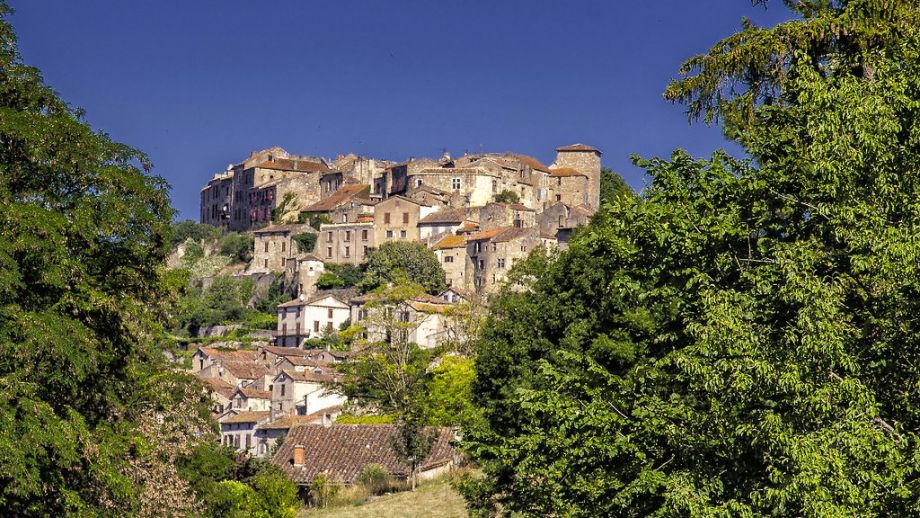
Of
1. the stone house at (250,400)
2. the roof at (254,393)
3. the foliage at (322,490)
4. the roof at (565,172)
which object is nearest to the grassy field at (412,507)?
the foliage at (322,490)

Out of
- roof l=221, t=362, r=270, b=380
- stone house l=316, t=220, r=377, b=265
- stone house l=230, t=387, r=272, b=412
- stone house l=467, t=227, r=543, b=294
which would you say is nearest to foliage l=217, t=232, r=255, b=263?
stone house l=316, t=220, r=377, b=265

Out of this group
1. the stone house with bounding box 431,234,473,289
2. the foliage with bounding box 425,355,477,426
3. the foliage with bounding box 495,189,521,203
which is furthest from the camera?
the foliage with bounding box 495,189,521,203

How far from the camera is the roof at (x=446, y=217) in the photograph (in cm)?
13312

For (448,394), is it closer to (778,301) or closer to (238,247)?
(778,301)

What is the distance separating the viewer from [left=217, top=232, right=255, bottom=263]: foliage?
152137mm

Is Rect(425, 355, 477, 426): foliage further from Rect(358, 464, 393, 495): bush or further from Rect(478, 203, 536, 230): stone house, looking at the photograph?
Rect(478, 203, 536, 230): stone house

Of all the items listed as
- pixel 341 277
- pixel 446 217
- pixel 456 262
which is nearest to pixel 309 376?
pixel 456 262

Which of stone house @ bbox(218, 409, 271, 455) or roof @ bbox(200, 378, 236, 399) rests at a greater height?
roof @ bbox(200, 378, 236, 399)

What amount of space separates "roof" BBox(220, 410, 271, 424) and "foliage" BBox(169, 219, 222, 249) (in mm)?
71546

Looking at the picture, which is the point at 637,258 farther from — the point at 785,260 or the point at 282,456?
the point at 282,456

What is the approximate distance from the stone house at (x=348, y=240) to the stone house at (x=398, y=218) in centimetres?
75

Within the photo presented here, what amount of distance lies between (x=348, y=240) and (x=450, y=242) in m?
12.4

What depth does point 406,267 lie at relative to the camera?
12256 cm

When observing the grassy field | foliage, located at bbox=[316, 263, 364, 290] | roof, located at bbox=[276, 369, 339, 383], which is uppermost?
foliage, located at bbox=[316, 263, 364, 290]
